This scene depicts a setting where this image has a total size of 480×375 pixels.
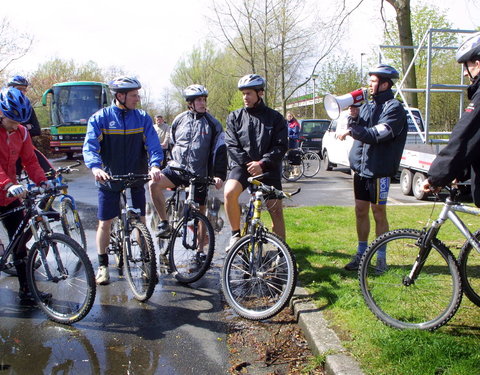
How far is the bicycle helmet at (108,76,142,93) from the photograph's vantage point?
4449 millimetres

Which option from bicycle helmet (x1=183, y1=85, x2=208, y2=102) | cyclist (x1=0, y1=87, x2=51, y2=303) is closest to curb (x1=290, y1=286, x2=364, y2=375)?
cyclist (x1=0, y1=87, x2=51, y2=303)

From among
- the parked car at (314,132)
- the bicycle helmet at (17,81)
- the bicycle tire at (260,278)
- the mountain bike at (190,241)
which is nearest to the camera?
the bicycle tire at (260,278)

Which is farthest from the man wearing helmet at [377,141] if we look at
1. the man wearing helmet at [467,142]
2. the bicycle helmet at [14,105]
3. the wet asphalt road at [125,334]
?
the bicycle helmet at [14,105]

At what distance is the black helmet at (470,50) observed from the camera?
299 cm

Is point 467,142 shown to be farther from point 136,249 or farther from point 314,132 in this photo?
point 314,132

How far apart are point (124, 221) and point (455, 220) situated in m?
2.85

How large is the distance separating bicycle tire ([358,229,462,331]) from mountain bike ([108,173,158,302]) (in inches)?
71.8

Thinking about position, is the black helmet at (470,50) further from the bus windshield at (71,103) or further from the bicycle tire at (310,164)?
the bus windshield at (71,103)

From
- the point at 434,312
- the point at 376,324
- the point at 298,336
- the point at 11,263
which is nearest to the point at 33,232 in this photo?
the point at 11,263

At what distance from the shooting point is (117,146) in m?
4.61

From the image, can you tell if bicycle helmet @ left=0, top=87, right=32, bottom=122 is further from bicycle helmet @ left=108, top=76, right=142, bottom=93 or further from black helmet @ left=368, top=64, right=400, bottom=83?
black helmet @ left=368, top=64, right=400, bottom=83

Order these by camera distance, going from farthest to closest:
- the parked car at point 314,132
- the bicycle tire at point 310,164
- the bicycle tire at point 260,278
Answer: the parked car at point 314,132 < the bicycle tire at point 310,164 < the bicycle tire at point 260,278

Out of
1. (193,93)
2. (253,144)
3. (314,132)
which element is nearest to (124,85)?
(193,93)

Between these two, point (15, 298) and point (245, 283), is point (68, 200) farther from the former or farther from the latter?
point (245, 283)
